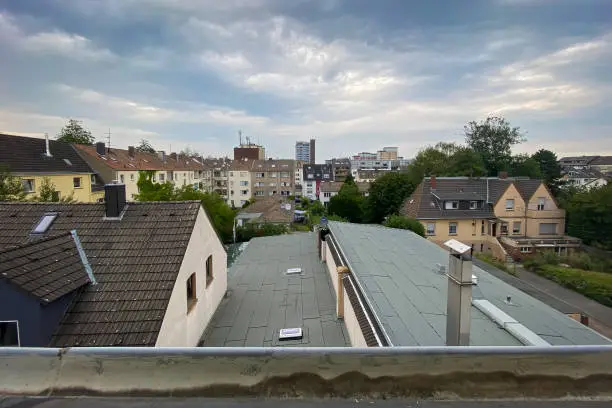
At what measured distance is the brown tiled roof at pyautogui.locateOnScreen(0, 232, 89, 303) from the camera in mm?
5684

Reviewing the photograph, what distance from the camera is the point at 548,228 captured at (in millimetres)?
36438

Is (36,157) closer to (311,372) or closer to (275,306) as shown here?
(275,306)

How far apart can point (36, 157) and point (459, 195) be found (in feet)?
118

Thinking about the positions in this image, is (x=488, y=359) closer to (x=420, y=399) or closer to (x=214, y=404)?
(x=420, y=399)

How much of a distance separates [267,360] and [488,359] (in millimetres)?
1153

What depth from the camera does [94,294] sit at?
256 inches

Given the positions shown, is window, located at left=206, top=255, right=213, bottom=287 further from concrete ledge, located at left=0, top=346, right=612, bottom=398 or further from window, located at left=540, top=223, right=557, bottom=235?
window, located at left=540, top=223, right=557, bottom=235

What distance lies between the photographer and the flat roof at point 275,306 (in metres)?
7.98

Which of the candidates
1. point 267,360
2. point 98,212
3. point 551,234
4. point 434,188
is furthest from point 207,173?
point 267,360

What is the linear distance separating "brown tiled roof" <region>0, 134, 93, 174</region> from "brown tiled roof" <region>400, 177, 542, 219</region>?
98.0 ft

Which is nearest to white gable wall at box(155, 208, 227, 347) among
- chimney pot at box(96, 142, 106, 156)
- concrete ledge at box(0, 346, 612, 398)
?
concrete ledge at box(0, 346, 612, 398)

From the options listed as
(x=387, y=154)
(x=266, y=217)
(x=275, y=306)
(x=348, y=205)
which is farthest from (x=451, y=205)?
(x=387, y=154)

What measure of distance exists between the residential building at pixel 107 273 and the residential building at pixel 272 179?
211 feet

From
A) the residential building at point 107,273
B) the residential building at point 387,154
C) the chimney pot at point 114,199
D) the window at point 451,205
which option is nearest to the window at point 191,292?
the residential building at point 107,273
